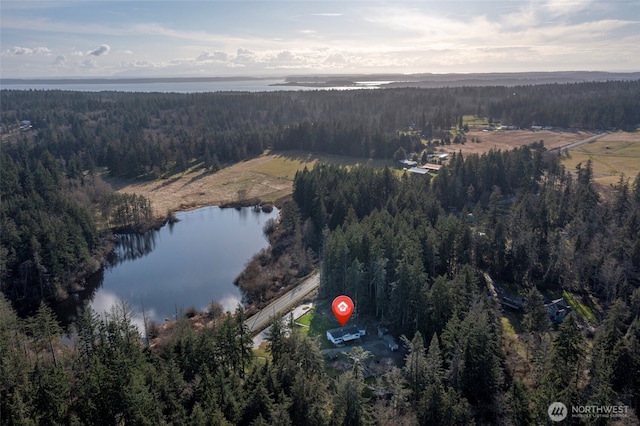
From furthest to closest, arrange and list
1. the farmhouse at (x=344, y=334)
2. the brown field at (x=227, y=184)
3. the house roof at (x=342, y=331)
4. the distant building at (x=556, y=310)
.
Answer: the brown field at (x=227, y=184)
the distant building at (x=556, y=310)
the house roof at (x=342, y=331)
the farmhouse at (x=344, y=334)

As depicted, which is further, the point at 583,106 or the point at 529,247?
the point at 583,106

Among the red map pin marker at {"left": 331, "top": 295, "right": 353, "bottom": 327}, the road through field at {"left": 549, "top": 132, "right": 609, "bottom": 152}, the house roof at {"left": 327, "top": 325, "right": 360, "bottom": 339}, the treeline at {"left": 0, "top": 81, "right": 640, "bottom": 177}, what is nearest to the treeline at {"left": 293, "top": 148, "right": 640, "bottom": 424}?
the red map pin marker at {"left": 331, "top": 295, "right": 353, "bottom": 327}

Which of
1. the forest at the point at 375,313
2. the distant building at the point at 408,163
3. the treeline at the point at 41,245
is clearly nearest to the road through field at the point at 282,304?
the forest at the point at 375,313

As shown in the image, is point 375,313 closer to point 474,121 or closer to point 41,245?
point 41,245

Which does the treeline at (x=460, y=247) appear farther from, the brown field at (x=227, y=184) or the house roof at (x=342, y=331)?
the brown field at (x=227, y=184)

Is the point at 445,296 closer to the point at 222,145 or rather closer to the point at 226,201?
the point at 226,201

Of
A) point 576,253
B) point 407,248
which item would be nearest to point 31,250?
→ point 407,248

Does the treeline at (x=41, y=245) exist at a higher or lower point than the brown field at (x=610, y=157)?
lower
